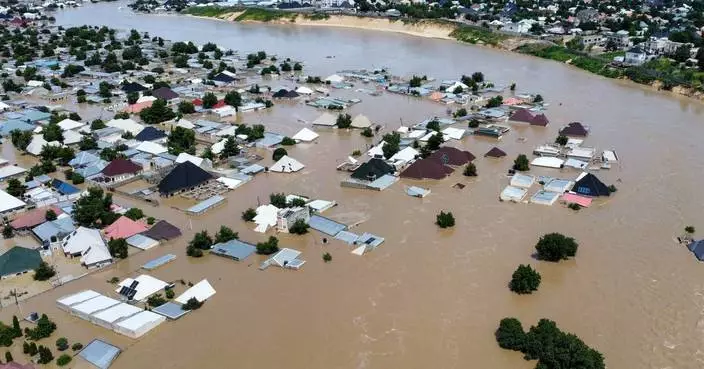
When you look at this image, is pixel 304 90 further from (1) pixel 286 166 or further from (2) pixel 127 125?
(1) pixel 286 166

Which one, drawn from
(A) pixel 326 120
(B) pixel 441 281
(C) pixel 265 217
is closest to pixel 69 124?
(A) pixel 326 120

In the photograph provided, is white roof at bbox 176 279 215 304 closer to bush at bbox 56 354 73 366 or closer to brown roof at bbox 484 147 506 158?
bush at bbox 56 354 73 366

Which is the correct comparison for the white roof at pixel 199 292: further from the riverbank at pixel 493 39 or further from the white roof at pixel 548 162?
the riverbank at pixel 493 39

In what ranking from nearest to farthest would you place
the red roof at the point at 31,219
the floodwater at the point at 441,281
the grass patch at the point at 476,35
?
the floodwater at the point at 441,281 < the red roof at the point at 31,219 < the grass patch at the point at 476,35

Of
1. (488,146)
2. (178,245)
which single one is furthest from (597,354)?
(488,146)

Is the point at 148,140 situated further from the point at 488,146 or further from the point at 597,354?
the point at 597,354

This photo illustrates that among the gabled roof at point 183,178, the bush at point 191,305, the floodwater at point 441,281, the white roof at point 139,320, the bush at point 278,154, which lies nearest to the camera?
the floodwater at point 441,281

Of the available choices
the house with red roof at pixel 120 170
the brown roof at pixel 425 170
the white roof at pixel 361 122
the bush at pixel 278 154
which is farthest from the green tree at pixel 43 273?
the white roof at pixel 361 122
